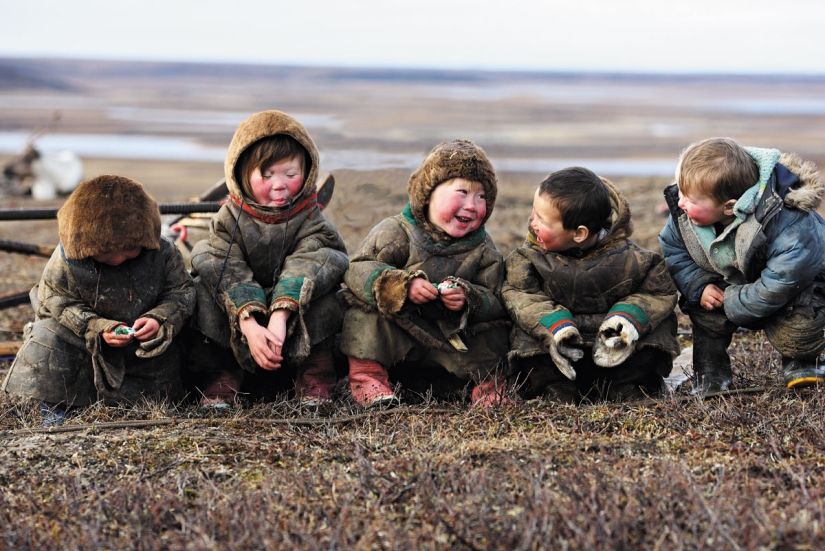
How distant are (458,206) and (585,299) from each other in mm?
722

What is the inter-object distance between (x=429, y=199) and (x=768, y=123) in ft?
105

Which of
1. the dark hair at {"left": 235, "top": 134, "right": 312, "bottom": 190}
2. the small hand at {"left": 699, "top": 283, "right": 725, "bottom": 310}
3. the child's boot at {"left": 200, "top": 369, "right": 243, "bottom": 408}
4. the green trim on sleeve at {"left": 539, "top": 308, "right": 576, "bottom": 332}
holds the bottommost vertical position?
the child's boot at {"left": 200, "top": 369, "right": 243, "bottom": 408}

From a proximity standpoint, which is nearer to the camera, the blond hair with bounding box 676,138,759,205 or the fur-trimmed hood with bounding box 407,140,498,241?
the blond hair with bounding box 676,138,759,205

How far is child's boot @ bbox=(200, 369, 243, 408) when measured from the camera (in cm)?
454

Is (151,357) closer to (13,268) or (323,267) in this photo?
(323,267)

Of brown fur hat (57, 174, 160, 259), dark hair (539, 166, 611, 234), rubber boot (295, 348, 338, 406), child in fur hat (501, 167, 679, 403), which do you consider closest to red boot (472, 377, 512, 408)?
child in fur hat (501, 167, 679, 403)

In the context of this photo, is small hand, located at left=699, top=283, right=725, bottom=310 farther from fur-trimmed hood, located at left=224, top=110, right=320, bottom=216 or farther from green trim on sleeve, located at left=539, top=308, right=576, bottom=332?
fur-trimmed hood, located at left=224, top=110, right=320, bottom=216

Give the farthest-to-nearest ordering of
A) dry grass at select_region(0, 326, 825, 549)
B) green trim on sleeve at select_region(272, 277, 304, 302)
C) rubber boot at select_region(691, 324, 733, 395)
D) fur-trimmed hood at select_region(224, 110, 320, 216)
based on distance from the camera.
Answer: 1. rubber boot at select_region(691, 324, 733, 395)
2. fur-trimmed hood at select_region(224, 110, 320, 216)
3. green trim on sleeve at select_region(272, 277, 304, 302)
4. dry grass at select_region(0, 326, 825, 549)

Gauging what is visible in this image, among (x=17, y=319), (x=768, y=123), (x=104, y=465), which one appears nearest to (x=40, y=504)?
(x=104, y=465)

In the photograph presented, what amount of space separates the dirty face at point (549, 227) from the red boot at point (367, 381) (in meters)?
0.98

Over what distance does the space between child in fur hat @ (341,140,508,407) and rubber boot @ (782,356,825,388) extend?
1333 mm

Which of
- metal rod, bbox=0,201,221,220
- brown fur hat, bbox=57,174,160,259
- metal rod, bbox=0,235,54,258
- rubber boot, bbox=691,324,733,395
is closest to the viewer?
brown fur hat, bbox=57,174,160,259

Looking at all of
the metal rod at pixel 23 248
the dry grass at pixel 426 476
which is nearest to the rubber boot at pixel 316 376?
the dry grass at pixel 426 476

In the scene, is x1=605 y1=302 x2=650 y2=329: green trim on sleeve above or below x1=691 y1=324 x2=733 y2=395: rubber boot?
above
